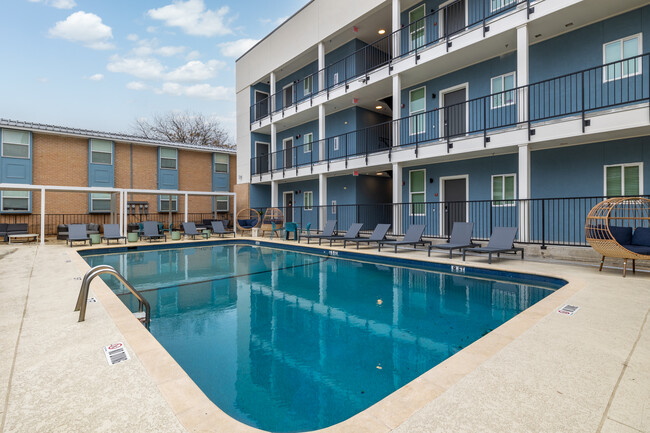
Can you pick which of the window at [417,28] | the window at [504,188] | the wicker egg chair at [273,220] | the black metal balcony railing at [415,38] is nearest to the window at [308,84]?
the black metal balcony railing at [415,38]

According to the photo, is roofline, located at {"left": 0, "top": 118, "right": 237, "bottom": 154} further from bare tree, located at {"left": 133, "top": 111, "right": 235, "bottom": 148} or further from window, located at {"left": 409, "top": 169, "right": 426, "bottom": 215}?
window, located at {"left": 409, "top": 169, "right": 426, "bottom": 215}

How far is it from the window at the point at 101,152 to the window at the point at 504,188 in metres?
18.4

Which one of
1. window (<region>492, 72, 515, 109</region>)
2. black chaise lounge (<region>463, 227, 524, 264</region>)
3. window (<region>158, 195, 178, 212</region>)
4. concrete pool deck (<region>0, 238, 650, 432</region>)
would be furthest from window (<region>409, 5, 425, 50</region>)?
window (<region>158, 195, 178, 212</region>)

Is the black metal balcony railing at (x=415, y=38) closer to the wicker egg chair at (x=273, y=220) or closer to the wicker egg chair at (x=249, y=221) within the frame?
the wicker egg chair at (x=273, y=220)

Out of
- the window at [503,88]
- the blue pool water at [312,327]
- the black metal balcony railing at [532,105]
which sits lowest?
the blue pool water at [312,327]

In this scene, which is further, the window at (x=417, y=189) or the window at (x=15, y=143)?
the window at (x=15, y=143)

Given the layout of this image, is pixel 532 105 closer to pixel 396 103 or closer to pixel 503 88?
pixel 503 88

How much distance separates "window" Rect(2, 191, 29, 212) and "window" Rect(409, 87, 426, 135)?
17.6 metres

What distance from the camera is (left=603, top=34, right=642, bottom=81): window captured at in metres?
7.86

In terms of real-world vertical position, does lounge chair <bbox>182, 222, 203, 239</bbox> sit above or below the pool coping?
above

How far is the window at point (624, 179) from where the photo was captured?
7.93 meters

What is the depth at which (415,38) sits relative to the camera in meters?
11.5

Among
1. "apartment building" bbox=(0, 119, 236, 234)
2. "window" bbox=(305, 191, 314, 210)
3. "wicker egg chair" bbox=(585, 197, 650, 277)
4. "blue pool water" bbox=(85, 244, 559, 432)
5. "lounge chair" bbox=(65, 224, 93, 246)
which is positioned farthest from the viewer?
"window" bbox=(305, 191, 314, 210)

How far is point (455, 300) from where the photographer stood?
523cm
